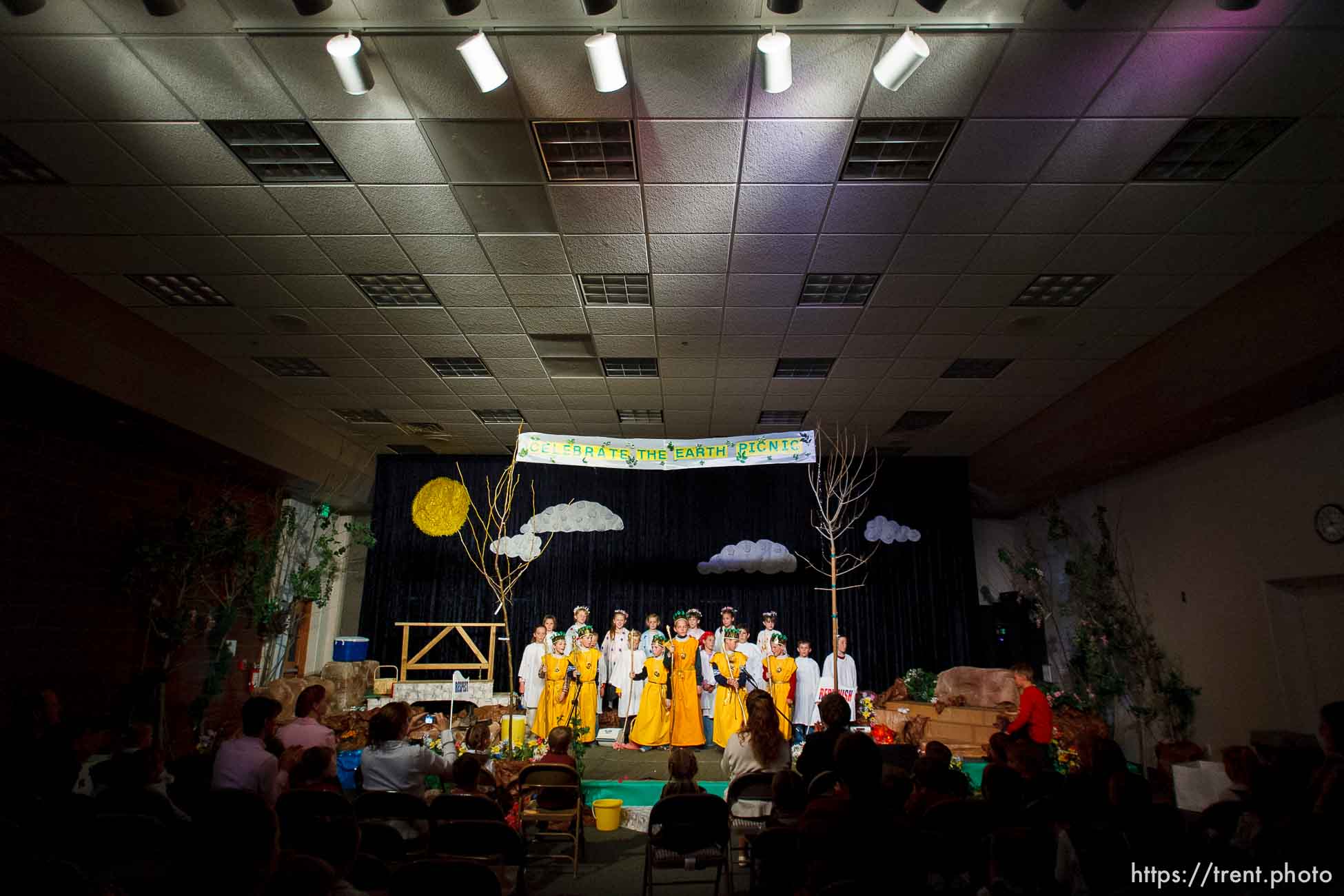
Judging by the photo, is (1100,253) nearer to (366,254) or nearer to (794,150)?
(794,150)

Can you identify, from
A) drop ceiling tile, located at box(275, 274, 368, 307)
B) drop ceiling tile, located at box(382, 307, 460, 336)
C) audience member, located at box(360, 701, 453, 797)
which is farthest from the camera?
drop ceiling tile, located at box(382, 307, 460, 336)

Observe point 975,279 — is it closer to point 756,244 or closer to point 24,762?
point 756,244

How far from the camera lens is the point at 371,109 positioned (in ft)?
13.8

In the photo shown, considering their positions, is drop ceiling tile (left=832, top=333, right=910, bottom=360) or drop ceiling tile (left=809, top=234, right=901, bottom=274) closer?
drop ceiling tile (left=809, top=234, right=901, bottom=274)

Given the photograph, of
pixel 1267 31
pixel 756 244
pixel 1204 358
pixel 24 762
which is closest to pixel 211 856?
pixel 24 762

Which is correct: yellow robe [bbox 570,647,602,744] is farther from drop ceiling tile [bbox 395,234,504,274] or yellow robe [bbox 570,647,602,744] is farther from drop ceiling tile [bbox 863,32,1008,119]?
drop ceiling tile [bbox 863,32,1008,119]

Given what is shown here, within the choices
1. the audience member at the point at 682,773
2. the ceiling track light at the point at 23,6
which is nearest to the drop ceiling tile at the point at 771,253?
the audience member at the point at 682,773

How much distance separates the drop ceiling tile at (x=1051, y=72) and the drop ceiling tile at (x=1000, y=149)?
9 cm

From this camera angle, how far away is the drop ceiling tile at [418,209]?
4.98 m

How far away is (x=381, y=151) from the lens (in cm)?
457

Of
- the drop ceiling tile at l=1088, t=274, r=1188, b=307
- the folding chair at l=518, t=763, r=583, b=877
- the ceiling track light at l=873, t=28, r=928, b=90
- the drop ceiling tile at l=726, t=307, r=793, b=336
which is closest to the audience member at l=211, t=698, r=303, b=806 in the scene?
the folding chair at l=518, t=763, r=583, b=877

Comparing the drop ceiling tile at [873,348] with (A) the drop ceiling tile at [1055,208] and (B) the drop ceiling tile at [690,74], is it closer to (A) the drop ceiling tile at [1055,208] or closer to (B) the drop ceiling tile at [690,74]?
(A) the drop ceiling tile at [1055,208]

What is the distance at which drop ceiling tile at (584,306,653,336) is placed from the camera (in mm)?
6759

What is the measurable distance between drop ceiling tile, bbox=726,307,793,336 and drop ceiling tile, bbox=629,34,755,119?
103 inches
